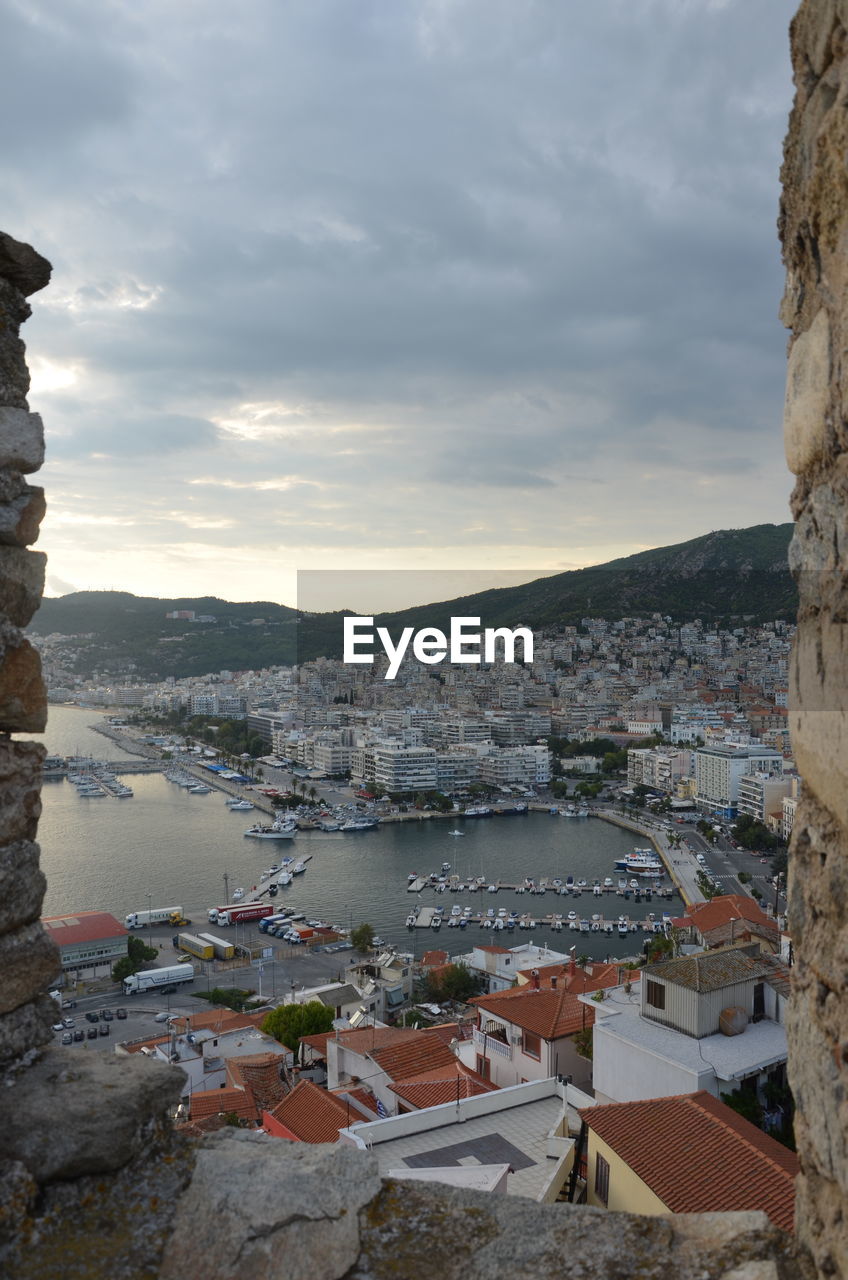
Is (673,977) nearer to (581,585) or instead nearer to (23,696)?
(23,696)

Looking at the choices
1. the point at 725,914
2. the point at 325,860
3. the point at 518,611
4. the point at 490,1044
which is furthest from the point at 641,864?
the point at 518,611

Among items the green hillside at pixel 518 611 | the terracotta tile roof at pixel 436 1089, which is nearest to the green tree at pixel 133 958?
the terracotta tile roof at pixel 436 1089

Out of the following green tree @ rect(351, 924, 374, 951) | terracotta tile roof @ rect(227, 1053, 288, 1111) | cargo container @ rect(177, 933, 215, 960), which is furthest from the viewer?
cargo container @ rect(177, 933, 215, 960)

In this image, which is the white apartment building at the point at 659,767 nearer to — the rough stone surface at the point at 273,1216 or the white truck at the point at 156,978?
the white truck at the point at 156,978

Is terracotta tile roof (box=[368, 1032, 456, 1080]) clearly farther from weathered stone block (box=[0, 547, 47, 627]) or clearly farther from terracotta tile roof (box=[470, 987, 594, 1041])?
weathered stone block (box=[0, 547, 47, 627])

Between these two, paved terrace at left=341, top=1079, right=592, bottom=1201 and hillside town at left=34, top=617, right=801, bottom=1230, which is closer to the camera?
hillside town at left=34, top=617, right=801, bottom=1230

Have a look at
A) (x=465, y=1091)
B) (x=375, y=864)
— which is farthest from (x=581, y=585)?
(x=465, y=1091)

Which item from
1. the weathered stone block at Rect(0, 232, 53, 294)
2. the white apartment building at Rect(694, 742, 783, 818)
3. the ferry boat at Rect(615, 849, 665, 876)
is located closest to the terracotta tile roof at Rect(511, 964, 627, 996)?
the weathered stone block at Rect(0, 232, 53, 294)
